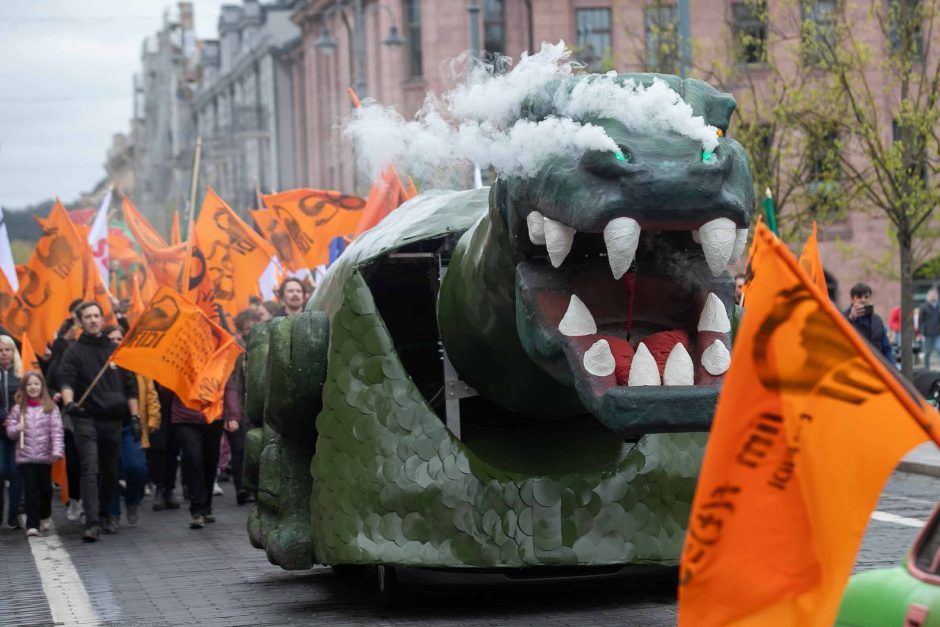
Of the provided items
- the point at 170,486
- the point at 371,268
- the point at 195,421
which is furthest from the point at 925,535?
the point at 170,486

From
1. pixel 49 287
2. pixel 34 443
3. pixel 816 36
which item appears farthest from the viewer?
pixel 816 36

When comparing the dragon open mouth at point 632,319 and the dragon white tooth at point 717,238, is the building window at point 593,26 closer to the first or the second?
the dragon open mouth at point 632,319

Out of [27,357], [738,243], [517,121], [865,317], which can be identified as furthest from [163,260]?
[738,243]

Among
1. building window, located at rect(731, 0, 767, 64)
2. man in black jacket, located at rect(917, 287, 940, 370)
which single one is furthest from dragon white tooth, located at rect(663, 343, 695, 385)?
man in black jacket, located at rect(917, 287, 940, 370)

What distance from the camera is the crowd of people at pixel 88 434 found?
13.9 metres

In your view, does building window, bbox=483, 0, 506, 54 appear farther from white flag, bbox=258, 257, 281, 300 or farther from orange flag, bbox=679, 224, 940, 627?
orange flag, bbox=679, 224, 940, 627

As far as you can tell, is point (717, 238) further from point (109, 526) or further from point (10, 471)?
point (10, 471)

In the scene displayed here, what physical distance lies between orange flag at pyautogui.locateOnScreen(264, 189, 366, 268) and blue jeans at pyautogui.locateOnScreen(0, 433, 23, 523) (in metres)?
6.11

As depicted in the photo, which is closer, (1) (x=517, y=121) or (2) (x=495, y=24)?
(1) (x=517, y=121)

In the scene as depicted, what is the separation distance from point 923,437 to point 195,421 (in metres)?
11.1

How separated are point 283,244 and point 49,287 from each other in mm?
2872

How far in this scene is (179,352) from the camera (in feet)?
47.1

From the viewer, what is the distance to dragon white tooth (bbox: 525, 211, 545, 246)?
23.1 ft

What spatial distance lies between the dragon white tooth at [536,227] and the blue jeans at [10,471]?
27.5ft
